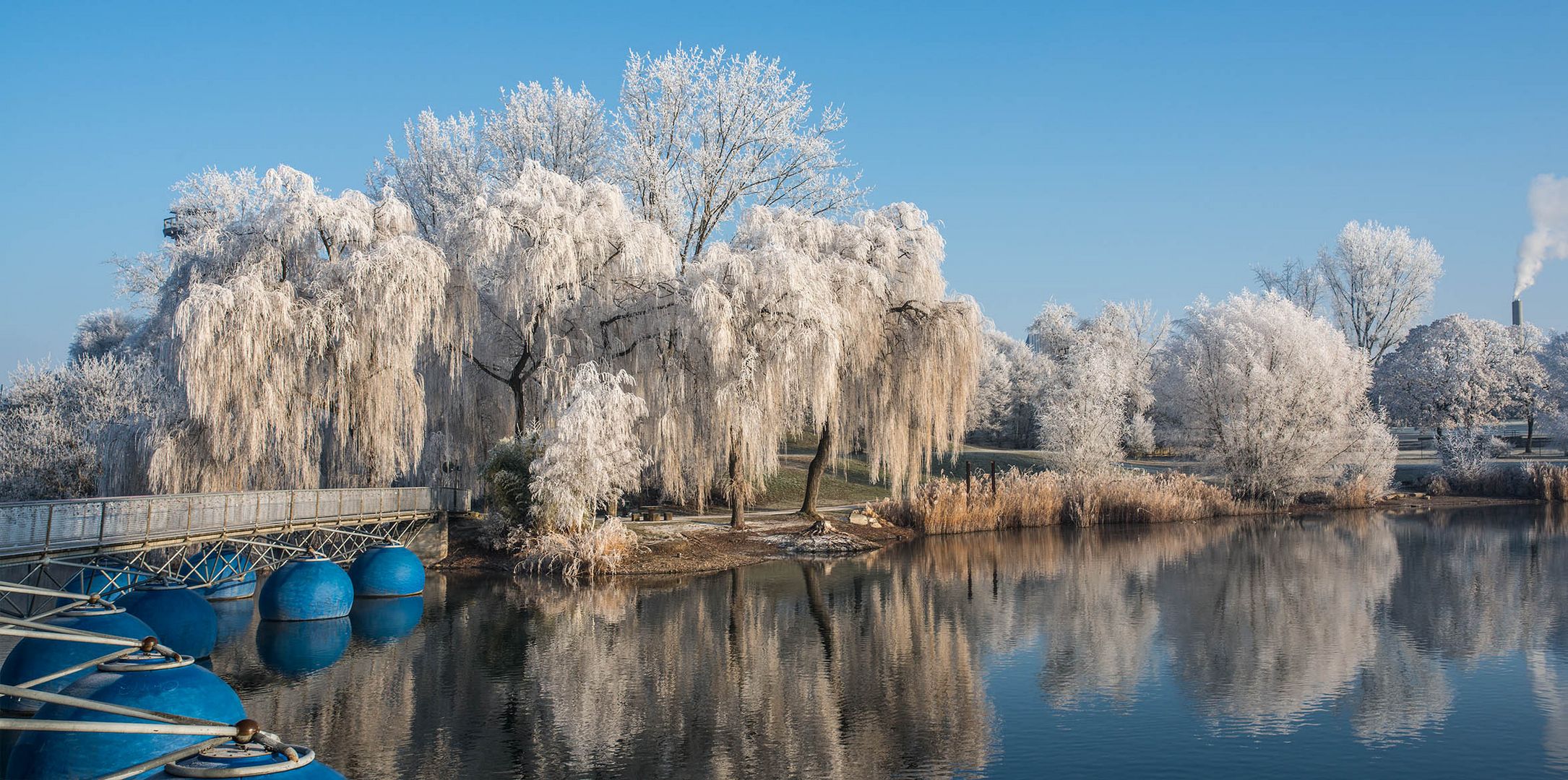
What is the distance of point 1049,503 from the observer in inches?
1526

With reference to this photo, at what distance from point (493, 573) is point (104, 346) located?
37721 millimetres

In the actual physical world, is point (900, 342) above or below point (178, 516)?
above

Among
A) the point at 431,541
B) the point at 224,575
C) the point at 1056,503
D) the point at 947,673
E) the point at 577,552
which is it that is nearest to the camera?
the point at 947,673

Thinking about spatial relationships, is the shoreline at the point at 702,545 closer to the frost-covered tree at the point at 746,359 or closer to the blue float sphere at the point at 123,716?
the frost-covered tree at the point at 746,359

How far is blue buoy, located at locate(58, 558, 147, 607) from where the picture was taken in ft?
57.4

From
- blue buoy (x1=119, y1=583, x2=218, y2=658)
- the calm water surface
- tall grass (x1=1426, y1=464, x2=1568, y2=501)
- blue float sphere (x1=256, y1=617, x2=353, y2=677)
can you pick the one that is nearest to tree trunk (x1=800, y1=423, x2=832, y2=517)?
the calm water surface

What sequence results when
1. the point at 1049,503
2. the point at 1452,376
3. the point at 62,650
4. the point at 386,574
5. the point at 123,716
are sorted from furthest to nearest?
1. the point at 1452,376
2. the point at 1049,503
3. the point at 386,574
4. the point at 62,650
5. the point at 123,716

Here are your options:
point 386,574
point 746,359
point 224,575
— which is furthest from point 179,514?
point 746,359

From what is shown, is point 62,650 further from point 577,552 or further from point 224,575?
point 577,552

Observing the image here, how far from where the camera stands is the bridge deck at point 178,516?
1588cm

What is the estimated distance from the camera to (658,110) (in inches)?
1690

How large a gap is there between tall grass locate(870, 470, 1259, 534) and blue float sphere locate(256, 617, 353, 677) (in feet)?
65.6

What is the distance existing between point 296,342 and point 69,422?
10.5m

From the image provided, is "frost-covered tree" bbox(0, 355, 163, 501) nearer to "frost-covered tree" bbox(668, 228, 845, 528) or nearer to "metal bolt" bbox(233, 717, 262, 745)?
"frost-covered tree" bbox(668, 228, 845, 528)
